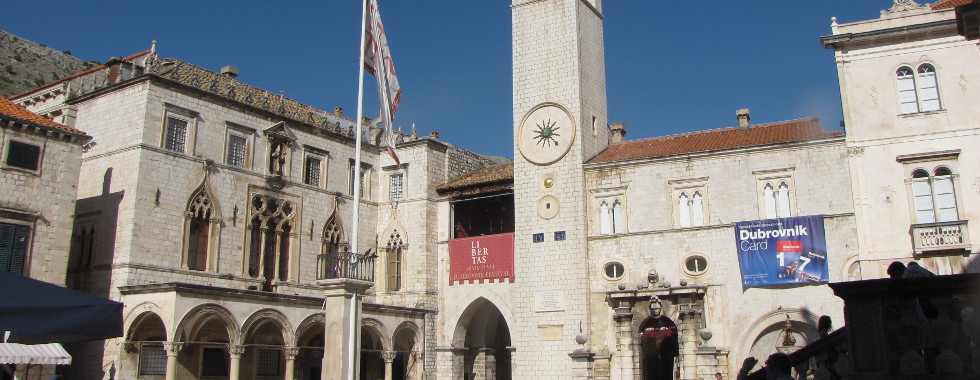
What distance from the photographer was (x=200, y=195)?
28188 mm

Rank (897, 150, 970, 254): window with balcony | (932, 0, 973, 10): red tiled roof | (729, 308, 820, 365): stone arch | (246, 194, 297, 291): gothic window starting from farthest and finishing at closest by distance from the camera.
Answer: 1. (246, 194, 297, 291): gothic window
2. (729, 308, 820, 365): stone arch
3. (932, 0, 973, 10): red tiled roof
4. (897, 150, 970, 254): window with balcony

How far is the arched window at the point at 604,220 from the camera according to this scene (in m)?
29.2

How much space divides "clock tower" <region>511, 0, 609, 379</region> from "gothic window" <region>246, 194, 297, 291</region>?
27.7 ft

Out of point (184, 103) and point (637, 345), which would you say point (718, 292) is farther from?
point (184, 103)

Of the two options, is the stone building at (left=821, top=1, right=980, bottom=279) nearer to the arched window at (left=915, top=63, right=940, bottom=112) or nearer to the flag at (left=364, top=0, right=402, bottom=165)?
the arched window at (left=915, top=63, right=940, bottom=112)

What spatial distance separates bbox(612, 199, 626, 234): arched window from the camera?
28.9 metres

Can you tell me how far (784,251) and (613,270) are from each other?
5.72 m

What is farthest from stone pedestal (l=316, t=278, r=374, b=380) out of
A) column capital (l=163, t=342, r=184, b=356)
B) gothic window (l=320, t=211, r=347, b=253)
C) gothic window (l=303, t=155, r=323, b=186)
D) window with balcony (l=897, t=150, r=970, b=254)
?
window with balcony (l=897, t=150, r=970, b=254)

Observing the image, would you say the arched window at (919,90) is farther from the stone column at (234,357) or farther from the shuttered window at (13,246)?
the shuttered window at (13,246)

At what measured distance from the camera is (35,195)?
23.5 meters

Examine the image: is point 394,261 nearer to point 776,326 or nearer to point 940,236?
point 776,326

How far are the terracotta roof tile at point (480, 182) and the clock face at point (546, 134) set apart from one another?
180 cm

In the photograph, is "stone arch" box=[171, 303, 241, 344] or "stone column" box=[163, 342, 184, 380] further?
"stone arch" box=[171, 303, 241, 344]

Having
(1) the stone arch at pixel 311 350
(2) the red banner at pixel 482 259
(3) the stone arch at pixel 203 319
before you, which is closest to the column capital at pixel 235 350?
(3) the stone arch at pixel 203 319
